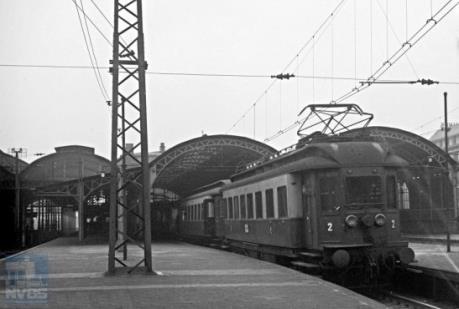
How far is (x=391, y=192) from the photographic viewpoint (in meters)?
15.0

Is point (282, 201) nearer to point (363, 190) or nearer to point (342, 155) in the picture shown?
point (342, 155)

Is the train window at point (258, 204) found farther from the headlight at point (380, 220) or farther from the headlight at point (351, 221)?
the headlight at point (380, 220)

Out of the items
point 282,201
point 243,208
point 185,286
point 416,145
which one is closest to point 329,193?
point 282,201

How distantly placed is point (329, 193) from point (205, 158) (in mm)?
30831

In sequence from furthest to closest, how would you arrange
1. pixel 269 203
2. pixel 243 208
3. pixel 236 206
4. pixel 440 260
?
1. pixel 236 206
2. pixel 243 208
3. pixel 440 260
4. pixel 269 203

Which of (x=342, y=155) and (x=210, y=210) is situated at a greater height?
(x=342, y=155)

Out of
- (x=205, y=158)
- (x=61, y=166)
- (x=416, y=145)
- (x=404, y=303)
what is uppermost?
(x=61, y=166)

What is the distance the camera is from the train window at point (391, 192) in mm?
14867

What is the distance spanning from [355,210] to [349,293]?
10.8 ft

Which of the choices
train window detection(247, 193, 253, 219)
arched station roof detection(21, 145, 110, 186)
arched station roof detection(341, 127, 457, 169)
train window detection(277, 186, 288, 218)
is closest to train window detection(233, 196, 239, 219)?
train window detection(247, 193, 253, 219)

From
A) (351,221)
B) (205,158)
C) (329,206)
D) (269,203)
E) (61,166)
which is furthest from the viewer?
(61,166)

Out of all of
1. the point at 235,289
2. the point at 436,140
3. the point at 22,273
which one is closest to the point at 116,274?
the point at 22,273

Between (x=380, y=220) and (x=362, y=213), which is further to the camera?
(x=362, y=213)

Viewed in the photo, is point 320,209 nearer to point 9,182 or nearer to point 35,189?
point 35,189
